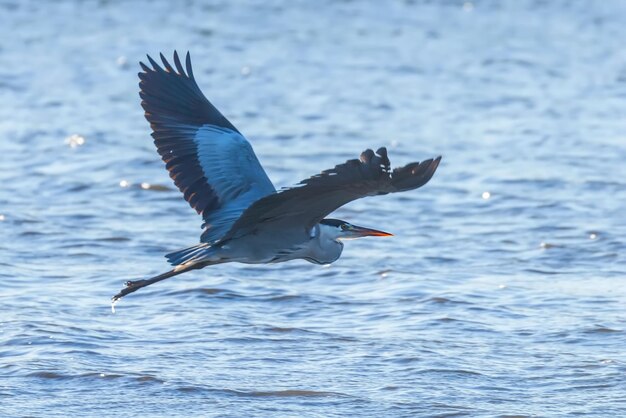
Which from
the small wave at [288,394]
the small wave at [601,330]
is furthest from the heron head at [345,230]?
the small wave at [601,330]

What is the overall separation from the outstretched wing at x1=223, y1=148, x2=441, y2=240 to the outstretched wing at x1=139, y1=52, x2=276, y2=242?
272 millimetres

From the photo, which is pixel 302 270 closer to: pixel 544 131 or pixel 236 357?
pixel 236 357

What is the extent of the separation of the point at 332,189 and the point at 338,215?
4.68 meters

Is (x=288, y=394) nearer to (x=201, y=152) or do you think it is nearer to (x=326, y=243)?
(x=326, y=243)

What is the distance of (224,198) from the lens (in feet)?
21.4

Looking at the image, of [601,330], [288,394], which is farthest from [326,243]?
[601,330]

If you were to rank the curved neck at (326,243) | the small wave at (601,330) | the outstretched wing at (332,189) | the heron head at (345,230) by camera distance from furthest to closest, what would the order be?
the small wave at (601,330)
the heron head at (345,230)
the curved neck at (326,243)
the outstretched wing at (332,189)

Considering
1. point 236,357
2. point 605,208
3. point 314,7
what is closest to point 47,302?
point 236,357

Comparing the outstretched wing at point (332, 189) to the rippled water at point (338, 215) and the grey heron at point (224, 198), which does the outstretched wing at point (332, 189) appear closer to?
the grey heron at point (224, 198)

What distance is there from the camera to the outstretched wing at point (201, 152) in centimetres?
651

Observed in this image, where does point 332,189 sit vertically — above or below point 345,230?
above

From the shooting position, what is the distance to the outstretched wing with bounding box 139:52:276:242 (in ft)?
21.4

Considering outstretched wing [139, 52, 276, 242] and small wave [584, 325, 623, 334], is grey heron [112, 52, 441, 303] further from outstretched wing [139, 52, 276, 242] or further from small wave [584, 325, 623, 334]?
small wave [584, 325, 623, 334]

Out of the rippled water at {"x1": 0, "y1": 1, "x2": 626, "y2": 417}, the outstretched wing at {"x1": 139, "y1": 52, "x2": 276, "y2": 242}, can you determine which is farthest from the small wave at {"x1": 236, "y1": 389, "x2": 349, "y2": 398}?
the outstretched wing at {"x1": 139, "y1": 52, "x2": 276, "y2": 242}
